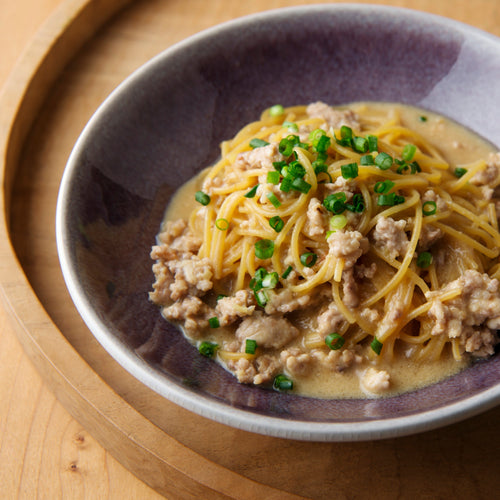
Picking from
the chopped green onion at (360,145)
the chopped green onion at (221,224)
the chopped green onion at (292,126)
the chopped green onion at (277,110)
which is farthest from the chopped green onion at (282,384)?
the chopped green onion at (277,110)

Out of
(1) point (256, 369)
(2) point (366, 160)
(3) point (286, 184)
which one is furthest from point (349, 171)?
(1) point (256, 369)

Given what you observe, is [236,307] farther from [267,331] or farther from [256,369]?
[256,369]

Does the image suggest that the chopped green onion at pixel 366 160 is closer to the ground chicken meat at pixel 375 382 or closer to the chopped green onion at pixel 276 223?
the chopped green onion at pixel 276 223

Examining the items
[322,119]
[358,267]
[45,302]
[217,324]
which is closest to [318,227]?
[358,267]

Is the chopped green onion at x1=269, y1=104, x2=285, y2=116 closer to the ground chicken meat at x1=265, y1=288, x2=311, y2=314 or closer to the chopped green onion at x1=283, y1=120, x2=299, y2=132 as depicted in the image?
the chopped green onion at x1=283, y1=120, x2=299, y2=132

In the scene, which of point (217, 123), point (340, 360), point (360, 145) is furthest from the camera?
point (217, 123)

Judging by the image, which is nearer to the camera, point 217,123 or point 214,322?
point 214,322

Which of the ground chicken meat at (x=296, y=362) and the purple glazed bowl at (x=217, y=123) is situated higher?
the purple glazed bowl at (x=217, y=123)
